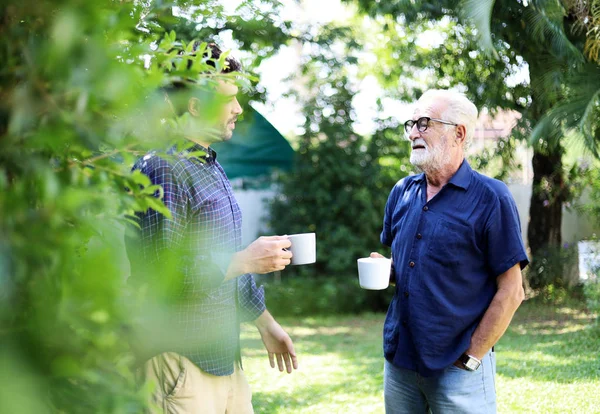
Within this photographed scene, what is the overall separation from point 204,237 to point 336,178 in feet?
30.2

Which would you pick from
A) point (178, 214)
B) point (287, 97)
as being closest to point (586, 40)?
point (287, 97)

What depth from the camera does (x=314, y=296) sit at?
11.3 metres

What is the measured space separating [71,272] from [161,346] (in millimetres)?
173

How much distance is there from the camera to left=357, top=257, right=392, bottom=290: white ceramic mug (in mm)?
2779

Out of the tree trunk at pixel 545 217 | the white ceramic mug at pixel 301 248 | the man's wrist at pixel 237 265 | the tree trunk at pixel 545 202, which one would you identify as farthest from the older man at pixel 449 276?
the tree trunk at pixel 545 202

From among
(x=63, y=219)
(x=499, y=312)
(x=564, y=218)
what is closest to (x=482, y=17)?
(x=564, y=218)

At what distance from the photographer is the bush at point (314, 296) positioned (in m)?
11.2

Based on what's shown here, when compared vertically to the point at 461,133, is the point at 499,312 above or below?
below

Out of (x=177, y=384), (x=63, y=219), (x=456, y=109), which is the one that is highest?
(x=456, y=109)

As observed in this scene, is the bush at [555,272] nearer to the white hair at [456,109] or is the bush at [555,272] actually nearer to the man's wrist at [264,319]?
the white hair at [456,109]

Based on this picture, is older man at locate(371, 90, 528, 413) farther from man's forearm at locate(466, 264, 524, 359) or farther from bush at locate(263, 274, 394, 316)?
bush at locate(263, 274, 394, 316)

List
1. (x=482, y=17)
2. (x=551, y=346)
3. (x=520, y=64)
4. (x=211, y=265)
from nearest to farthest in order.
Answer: (x=211, y=265) < (x=551, y=346) < (x=482, y=17) < (x=520, y=64)

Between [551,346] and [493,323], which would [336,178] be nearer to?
[551,346]

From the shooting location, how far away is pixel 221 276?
2.22 meters
